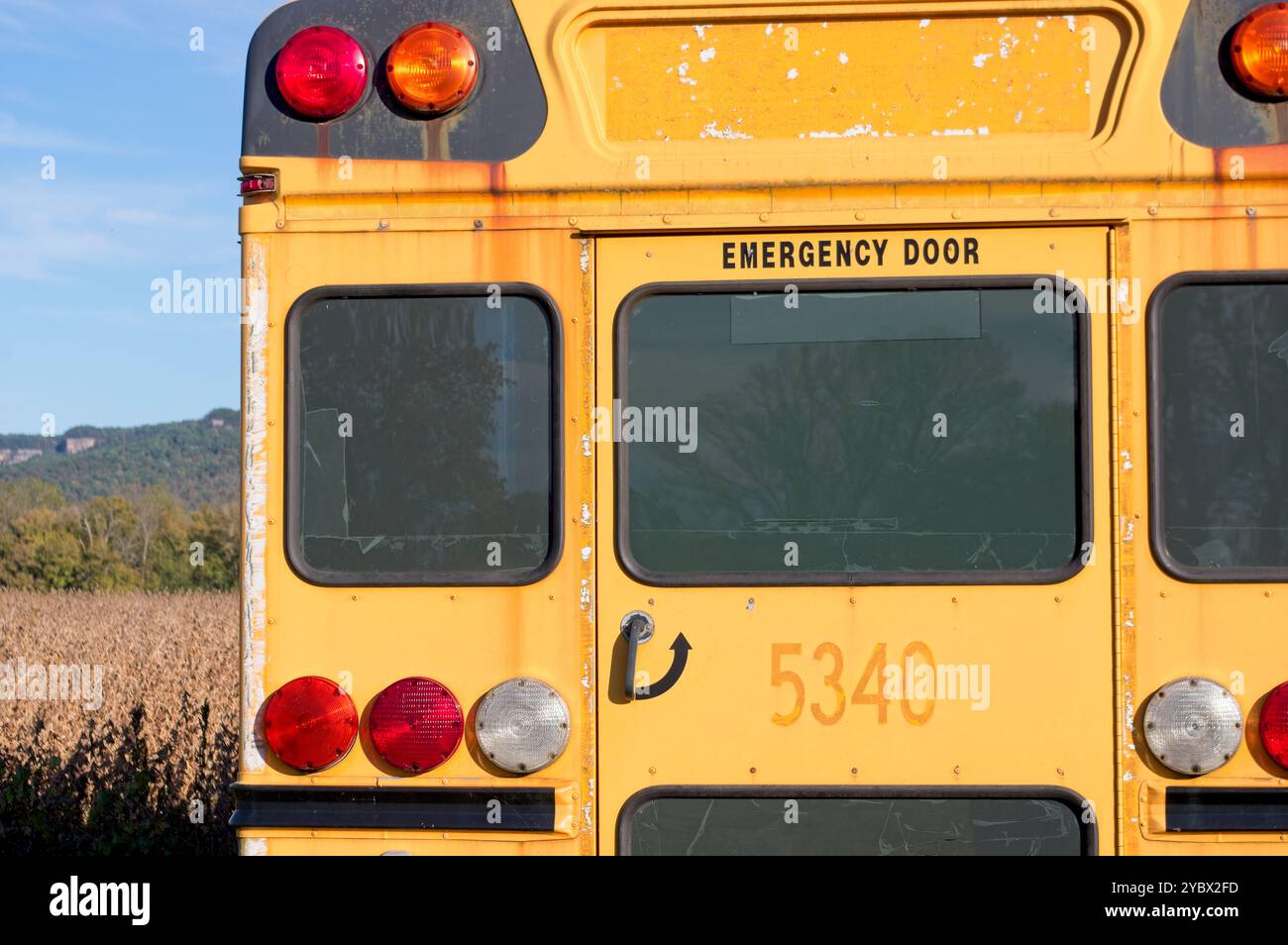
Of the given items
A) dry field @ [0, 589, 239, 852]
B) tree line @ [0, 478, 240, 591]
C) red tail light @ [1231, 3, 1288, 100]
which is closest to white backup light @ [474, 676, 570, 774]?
red tail light @ [1231, 3, 1288, 100]

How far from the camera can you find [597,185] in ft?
10.4

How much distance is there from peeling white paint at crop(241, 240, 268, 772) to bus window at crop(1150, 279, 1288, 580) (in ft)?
6.62

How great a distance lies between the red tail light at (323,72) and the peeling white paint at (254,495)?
353 mm

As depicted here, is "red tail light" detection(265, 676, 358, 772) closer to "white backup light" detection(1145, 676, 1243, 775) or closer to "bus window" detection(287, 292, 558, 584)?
"bus window" detection(287, 292, 558, 584)

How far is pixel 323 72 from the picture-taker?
3178 mm

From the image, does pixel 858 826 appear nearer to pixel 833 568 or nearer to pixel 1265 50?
pixel 833 568

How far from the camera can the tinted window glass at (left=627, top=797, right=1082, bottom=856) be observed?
10.0 feet

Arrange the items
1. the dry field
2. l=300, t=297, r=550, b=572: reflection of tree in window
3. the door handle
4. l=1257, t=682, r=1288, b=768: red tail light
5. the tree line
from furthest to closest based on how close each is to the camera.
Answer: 1. the tree line
2. the dry field
3. l=300, t=297, r=550, b=572: reflection of tree in window
4. the door handle
5. l=1257, t=682, r=1288, b=768: red tail light

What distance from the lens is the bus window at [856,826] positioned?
3.05 metres

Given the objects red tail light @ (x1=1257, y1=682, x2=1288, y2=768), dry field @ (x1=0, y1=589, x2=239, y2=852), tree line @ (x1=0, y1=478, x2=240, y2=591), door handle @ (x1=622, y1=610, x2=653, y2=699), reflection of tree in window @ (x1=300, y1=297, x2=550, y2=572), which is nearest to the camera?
red tail light @ (x1=1257, y1=682, x2=1288, y2=768)

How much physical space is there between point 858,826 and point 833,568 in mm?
575

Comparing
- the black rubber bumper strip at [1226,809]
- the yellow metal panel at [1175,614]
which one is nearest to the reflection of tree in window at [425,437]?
the yellow metal panel at [1175,614]

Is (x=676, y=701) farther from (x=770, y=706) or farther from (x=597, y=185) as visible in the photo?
(x=597, y=185)

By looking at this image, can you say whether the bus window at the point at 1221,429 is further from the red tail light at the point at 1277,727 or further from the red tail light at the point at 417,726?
the red tail light at the point at 417,726
